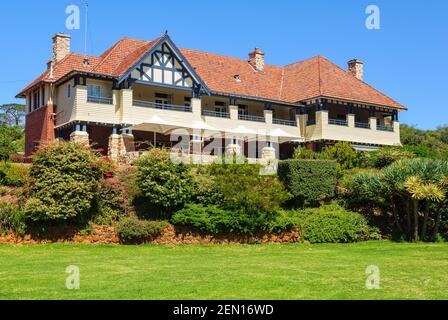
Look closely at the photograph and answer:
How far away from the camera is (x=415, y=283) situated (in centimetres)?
1143

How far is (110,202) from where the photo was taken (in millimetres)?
21500

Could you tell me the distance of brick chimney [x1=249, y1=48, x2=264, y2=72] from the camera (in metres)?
39.7

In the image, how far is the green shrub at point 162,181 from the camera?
2133 cm

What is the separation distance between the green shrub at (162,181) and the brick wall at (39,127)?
444 inches

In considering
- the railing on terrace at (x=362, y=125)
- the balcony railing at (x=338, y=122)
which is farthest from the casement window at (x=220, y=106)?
the railing on terrace at (x=362, y=125)

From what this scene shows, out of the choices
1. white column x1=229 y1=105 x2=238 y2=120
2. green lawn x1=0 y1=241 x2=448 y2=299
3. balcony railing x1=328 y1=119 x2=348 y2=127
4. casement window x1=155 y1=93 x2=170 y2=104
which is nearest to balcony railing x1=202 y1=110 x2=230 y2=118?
white column x1=229 y1=105 x2=238 y2=120

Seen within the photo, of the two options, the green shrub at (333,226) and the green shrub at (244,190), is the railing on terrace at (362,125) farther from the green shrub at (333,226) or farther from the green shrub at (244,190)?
the green shrub at (244,190)

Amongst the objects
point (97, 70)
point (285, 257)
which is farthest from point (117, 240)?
point (97, 70)

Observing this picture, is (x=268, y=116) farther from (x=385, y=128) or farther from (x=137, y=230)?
(x=137, y=230)

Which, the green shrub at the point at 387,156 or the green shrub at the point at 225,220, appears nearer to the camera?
the green shrub at the point at 225,220

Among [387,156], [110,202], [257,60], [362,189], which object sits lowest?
[110,202]

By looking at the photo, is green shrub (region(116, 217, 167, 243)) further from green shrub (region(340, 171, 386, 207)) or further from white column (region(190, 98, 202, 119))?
white column (region(190, 98, 202, 119))

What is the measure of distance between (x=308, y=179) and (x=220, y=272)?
12575 millimetres

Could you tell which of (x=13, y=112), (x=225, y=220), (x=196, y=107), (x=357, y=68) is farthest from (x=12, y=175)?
(x=13, y=112)
